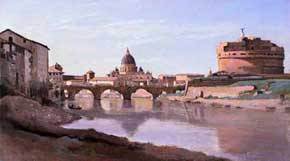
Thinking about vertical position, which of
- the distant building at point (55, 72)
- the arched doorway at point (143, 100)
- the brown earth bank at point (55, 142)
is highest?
the distant building at point (55, 72)

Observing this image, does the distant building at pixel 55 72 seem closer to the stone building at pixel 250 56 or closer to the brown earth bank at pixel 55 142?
the brown earth bank at pixel 55 142

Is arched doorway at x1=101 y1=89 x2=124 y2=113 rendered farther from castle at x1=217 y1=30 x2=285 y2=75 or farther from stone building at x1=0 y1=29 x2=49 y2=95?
castle at x1=217 y1=30 x2=285 y2=75

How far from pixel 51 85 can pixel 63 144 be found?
0.69m

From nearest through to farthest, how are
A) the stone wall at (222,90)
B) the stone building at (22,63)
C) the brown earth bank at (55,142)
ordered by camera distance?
the brown earth bank at (55,142) → the stone building at (22,63) → the stone wall at (222,90)

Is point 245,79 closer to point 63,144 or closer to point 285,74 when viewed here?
point 285,74

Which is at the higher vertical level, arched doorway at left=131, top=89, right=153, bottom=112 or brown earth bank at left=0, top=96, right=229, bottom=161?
arched doorway at left=131, top=89, right=153, bottom=112

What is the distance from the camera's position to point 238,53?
2.72 m

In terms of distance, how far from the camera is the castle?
7.64 ft

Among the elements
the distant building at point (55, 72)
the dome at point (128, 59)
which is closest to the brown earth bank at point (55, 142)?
the distant building at point (55, 72)

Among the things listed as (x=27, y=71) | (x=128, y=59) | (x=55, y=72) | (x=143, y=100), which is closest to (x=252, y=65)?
(x=128, y=59)

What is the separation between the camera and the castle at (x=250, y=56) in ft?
7.64

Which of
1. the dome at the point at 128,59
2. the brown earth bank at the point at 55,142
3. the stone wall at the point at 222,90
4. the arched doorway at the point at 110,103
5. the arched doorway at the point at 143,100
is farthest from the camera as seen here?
the arched doorway at the point at 143,100

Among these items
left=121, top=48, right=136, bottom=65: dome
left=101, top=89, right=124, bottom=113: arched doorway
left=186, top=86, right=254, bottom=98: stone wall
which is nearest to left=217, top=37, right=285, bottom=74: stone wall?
left=186, top=86, right=254, bottom=98: stone wall

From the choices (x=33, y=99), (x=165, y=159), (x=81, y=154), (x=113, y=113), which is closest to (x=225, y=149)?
(x=165, y=159)
